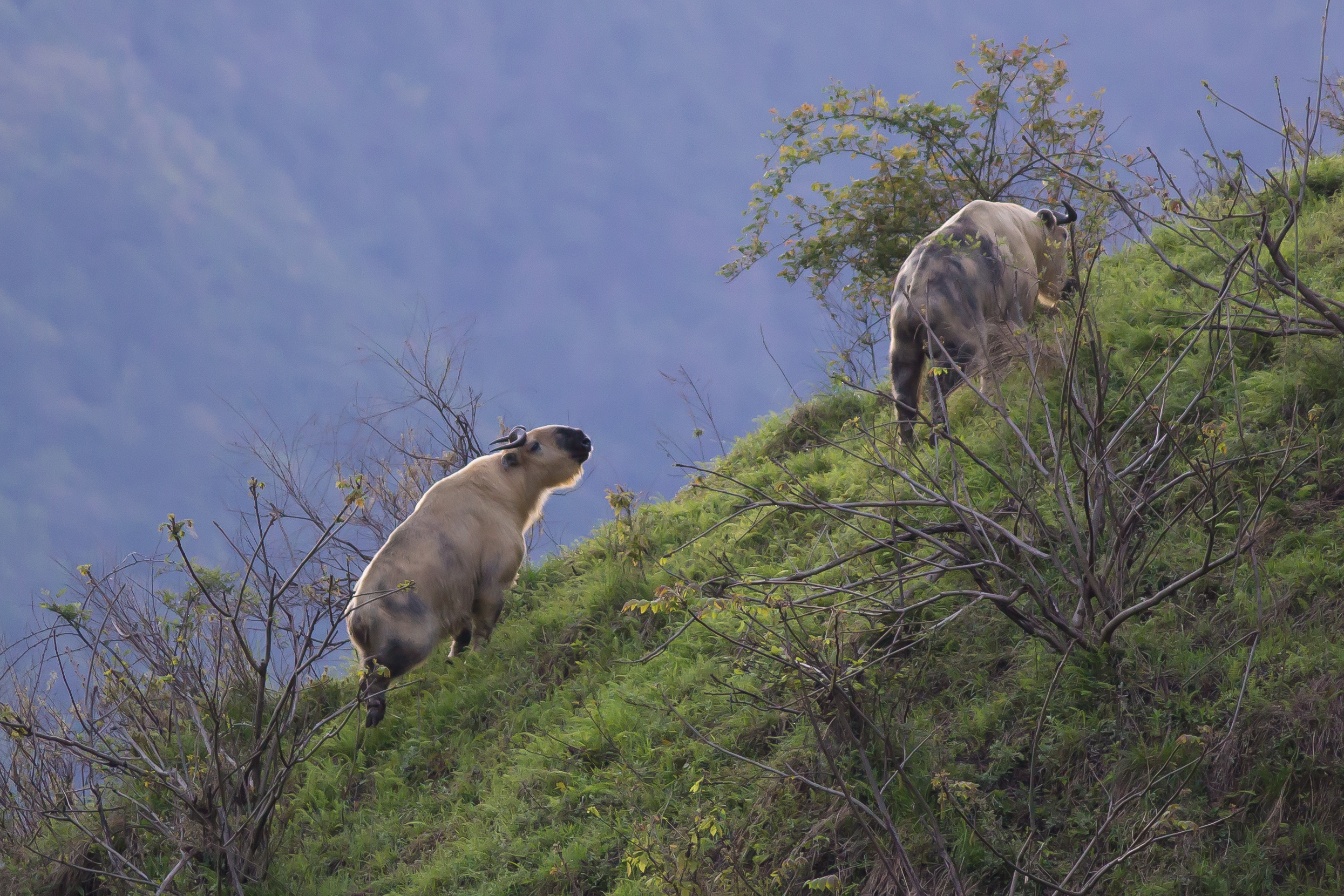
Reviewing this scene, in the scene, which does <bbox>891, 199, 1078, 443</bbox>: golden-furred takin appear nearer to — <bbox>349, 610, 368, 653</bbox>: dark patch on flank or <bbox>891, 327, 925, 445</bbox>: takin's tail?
Result: <bbox>891, 327, 925, 445</bbox>: takin's tail

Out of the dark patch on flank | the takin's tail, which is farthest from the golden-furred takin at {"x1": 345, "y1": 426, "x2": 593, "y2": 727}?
the takin's tail

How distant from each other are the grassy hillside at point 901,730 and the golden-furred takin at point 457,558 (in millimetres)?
412

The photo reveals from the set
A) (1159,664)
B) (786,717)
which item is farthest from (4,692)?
(1159,664)

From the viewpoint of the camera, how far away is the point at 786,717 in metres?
5.59

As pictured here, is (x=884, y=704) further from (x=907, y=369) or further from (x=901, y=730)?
(x=907, y=369)

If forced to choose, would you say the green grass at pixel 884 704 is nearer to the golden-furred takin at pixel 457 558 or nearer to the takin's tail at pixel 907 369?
the golden-furred takin at pixel 457 558

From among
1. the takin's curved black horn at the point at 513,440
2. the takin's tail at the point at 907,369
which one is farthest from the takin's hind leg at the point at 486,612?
the takin's tail at the point at 907,369

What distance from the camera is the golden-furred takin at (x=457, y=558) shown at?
7539mm

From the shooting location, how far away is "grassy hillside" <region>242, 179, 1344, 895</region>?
418 centimetres

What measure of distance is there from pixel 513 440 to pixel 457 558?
1.33 m

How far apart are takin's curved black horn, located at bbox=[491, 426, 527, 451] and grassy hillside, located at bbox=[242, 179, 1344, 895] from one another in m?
1.29

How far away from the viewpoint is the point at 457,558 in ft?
26.3

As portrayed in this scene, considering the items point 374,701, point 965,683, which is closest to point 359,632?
point 374,701

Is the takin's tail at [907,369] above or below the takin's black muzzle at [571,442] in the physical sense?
below
